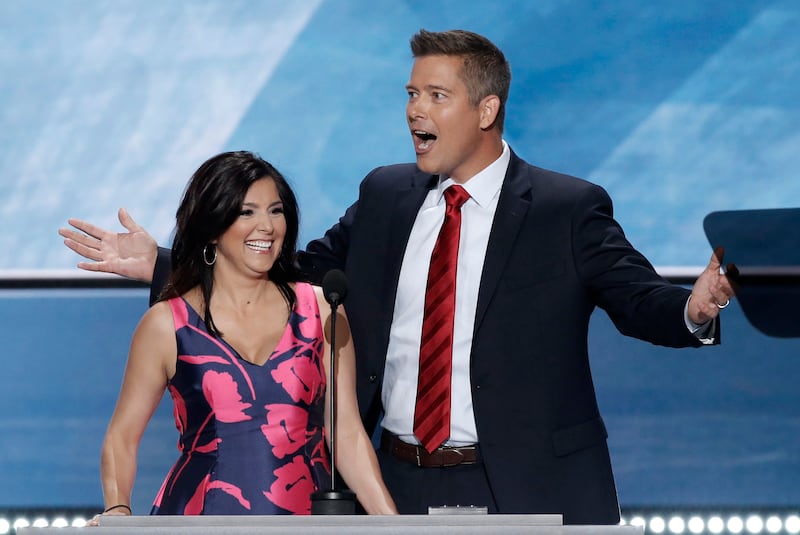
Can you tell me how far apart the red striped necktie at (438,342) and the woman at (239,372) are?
5.3 inches

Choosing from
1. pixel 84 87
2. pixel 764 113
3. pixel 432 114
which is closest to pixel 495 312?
pixel 432 114

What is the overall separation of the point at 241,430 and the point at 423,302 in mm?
481

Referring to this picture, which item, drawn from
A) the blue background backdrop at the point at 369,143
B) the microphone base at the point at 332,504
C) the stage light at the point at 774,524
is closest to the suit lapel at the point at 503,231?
the microphone base at the point at 332,504

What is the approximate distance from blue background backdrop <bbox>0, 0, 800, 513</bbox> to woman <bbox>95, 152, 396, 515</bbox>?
1074mm

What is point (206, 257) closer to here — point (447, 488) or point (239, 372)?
point (239, 372)

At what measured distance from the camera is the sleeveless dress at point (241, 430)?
2.38m

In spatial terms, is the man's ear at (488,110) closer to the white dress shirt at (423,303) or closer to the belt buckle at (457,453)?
the white dress shirt at (423,303)

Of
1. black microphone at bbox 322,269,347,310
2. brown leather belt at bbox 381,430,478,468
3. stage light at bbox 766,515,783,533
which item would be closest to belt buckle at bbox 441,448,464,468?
brown leather belt at bbox 381,430,478,468

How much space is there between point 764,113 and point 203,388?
6.71 ft

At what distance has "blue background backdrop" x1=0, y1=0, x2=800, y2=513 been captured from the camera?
361 centimetres

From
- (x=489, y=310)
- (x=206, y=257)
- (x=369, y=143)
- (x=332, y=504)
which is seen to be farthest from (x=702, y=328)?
(x=369, y=143)

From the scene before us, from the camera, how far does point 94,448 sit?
144 inches

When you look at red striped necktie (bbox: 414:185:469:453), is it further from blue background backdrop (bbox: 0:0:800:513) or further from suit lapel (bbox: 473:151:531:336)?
blue background backdrop (bbox: 0:0:800:513)

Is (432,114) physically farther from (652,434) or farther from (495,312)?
(652,434)
